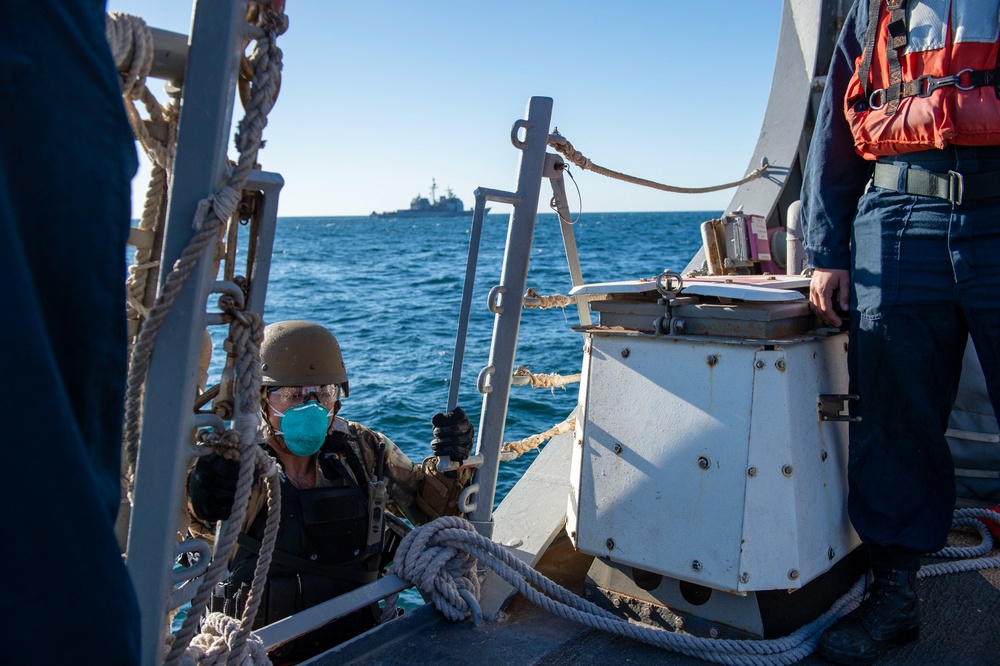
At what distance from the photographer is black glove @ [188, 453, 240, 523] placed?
6.42 ft

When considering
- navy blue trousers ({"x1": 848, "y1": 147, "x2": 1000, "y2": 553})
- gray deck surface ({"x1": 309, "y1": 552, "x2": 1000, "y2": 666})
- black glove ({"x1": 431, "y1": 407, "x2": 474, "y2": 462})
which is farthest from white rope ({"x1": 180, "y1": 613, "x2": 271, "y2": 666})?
navy blue trousers ({"x1": 848, "y1": 147, "x2": 1000, "y2": 553})

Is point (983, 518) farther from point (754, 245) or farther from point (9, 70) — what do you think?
point (9, 70)

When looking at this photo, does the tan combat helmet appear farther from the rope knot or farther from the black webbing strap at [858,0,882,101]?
the black webbing strap at [858,0,882,101]

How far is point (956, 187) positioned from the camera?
2.07 m

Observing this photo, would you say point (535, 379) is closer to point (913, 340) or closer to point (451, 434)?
point (451, 434)

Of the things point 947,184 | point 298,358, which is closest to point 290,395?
point 298,358

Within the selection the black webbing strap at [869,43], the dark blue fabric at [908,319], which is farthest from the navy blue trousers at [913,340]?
the black webbing strap at [869,43]

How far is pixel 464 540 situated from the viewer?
95.1 inches

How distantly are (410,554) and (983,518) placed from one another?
2110mm

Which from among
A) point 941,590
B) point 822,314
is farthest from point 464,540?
point 941,590

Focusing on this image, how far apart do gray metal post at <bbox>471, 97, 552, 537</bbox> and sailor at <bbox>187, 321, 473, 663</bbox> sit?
0.12 m

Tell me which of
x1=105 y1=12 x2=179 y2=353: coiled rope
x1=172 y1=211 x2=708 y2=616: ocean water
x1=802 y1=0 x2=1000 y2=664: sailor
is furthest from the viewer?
x1=172 y1=211 x2=708 y2=616: ocean water

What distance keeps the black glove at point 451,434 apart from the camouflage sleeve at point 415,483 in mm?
173

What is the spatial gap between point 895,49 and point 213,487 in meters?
2.15
